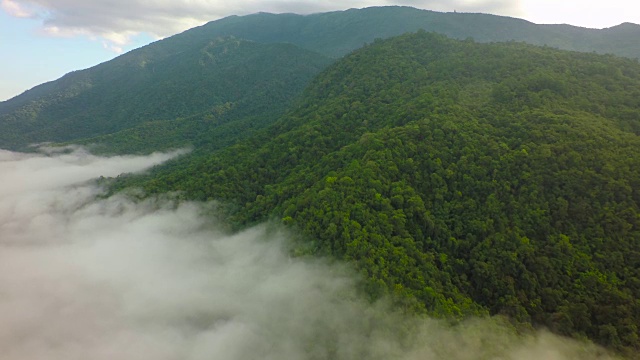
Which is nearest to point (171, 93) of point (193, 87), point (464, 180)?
point (193, 87)

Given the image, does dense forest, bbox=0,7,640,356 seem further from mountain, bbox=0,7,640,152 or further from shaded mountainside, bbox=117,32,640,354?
mountain, bbox=0,7,640,152

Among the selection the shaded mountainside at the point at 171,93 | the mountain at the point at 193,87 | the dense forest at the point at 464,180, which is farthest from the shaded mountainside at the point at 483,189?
the shaded mountainside at the point at 171,93

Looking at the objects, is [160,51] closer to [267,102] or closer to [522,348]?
[267,102]

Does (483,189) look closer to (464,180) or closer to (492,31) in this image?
(464,180)

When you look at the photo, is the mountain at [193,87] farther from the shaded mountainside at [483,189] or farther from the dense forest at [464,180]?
the shaded mountainside at [483,189]

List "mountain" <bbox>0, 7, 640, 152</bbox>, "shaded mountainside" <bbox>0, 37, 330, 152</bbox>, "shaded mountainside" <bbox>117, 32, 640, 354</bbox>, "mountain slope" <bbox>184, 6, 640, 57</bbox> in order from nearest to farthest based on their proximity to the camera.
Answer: "shaded mountainside" <bbox>117, 32, 640, 354</bbox> < "mountain" <bbox>0, 7, 640, 152</bbox> < "mountain slope" <bbox>184, 6, 640, 57</bbox> < "shaded mountainside" <bbox>0, 37, 330, 152</bbox>

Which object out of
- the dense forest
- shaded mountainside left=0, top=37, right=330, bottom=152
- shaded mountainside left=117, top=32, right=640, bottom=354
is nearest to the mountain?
shaded mountainside left=0, top=37, right=330, bottom=152
